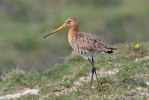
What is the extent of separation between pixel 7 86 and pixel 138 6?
9.86 metres

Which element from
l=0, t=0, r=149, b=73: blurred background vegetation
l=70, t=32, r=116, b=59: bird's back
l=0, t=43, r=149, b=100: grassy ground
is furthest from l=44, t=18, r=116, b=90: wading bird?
l=0, t=0, r=149, b=73: blurred background vegetation

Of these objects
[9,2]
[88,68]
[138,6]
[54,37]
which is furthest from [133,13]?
[88,68]

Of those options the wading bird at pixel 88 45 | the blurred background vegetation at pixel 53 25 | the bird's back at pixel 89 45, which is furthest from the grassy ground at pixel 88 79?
the blurred background vegetation at pixel 53 25

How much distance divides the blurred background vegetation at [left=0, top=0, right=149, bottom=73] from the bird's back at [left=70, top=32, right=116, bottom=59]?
24.4ft

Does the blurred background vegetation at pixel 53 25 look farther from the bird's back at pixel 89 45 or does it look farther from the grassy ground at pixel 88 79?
the bird's back at pixel 89 45

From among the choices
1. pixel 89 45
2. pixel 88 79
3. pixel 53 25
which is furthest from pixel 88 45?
pixel 53 25

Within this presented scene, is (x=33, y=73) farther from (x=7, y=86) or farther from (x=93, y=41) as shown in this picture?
(x=93, y=41)

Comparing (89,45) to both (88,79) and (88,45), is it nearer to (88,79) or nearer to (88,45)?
(88,45)

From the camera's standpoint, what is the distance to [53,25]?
1895 centimetres

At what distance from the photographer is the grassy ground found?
890 cm

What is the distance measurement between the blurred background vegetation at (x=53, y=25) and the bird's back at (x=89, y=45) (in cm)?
743

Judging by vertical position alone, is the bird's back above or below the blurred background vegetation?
below

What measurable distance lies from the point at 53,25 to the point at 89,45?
10074 mm

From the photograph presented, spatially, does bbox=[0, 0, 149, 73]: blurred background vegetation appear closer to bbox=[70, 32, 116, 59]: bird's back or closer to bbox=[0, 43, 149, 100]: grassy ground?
bbox=[0, 43, 149, 100]: grassy ground
